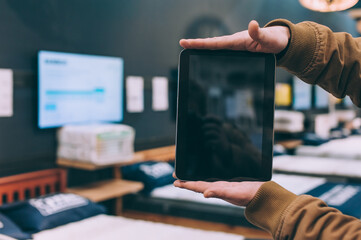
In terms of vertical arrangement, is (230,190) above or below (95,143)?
above

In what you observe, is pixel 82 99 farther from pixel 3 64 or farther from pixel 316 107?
pixel 316 107

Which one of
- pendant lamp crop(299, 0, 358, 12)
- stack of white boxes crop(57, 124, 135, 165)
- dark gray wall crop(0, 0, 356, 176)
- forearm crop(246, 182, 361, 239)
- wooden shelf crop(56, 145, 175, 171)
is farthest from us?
pendant lamp crop(299, 0, 358, 12)

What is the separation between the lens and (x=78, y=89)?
3.09 metres

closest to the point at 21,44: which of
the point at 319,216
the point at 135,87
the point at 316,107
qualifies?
the point at 135,87

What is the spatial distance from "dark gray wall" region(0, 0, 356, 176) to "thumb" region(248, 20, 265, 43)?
86.7 inches

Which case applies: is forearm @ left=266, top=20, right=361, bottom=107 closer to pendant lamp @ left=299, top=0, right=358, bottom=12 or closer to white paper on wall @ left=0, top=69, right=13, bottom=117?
white paper on wall @ left=0, top=69, right=13, bottom=117

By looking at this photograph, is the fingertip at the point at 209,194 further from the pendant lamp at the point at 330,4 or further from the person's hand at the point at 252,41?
the pendant lamp at the point at 330,4

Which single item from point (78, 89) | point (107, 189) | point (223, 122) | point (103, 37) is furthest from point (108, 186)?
point (223, 122)

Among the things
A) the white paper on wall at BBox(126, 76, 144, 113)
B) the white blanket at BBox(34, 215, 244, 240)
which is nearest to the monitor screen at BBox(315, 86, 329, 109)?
the white paper on wall at BBox(126, 76, 144, 113)

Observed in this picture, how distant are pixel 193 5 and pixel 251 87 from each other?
366 cm

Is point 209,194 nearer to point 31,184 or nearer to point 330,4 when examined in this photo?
point 31,184

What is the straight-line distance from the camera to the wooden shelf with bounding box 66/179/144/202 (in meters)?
2.89

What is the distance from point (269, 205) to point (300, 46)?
36 centimetres

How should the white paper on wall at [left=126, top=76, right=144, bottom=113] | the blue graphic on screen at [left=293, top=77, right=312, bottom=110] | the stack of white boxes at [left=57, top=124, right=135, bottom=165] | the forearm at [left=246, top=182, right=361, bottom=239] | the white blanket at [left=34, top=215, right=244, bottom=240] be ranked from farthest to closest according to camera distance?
1. the blue graphic on screen at [left=293, top=77, right=312, bottom=110]
2. the white paper on wall at [left=126, top=76, right=144, bottom=113]
3. the stack of white boxes at [left=57, top=124, right=135, bottom=165]
4. the white blanket at [left=34, top=215, right=244, bottom=240]
5. the forearm at [left=246, top=182, right=361, bottom=239]
